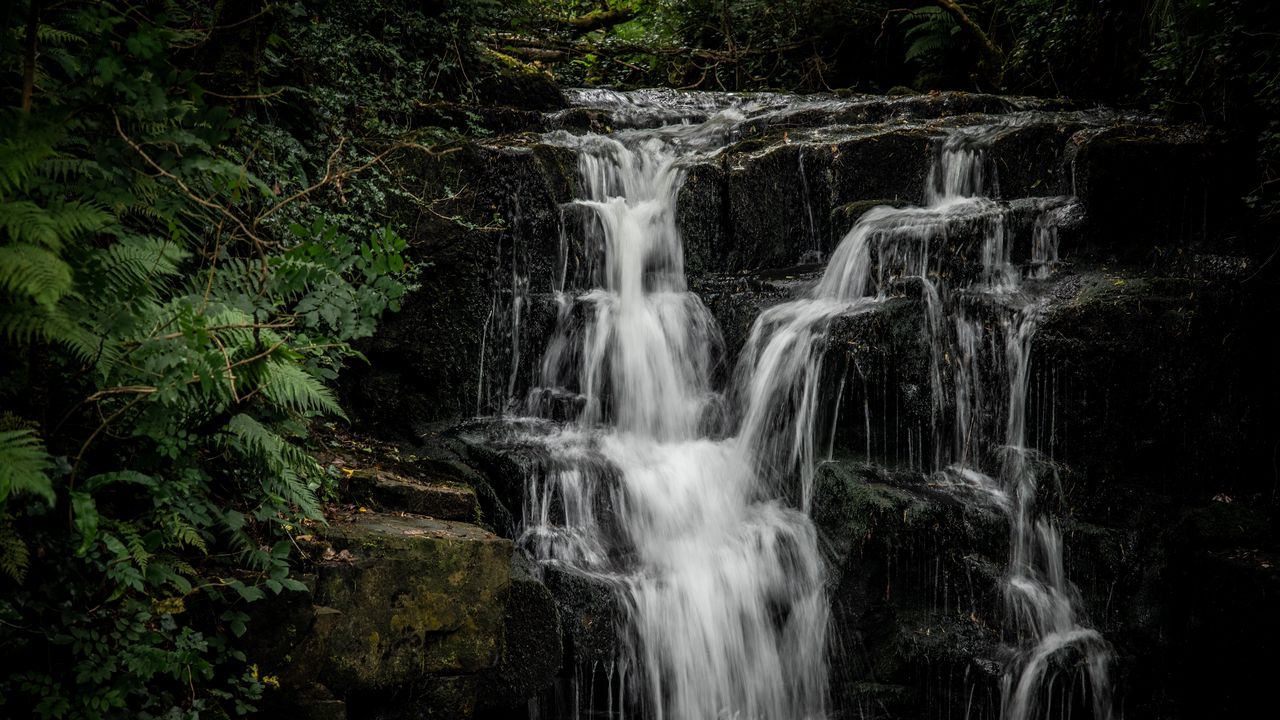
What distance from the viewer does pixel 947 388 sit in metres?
7.17

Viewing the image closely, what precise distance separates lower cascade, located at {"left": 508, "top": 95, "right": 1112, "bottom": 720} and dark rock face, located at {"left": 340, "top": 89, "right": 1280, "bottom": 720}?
5.2 inches

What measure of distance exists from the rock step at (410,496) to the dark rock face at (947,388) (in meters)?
0.68

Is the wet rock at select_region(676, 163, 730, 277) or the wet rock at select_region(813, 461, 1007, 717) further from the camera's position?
the wet rock at select_region(676, 163, 730, 277)

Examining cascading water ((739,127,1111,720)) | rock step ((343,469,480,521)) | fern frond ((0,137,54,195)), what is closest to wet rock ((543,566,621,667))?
rock step ((343,469,480,521))

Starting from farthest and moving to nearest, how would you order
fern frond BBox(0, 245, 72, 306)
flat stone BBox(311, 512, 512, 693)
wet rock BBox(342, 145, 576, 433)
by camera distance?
wet rock BBox(342, 145, 576, 433), flat stone BBox(311, 512, 512, 693), fern frond BBox(0, 245, 72, 306)

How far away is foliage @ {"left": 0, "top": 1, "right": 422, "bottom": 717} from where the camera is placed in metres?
3.23

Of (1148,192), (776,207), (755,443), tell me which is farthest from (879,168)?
(755,443)

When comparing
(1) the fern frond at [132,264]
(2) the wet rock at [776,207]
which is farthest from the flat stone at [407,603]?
(2) the wet rock at [776,207]

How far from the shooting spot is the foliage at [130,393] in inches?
127

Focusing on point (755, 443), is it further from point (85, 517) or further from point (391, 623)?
point (85, 517)

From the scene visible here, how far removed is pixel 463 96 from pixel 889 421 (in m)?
6.70

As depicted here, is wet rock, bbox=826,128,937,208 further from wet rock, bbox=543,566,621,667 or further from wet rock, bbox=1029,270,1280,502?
wet rock, bbox=543,566,621,667

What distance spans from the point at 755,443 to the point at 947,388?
1695 mm

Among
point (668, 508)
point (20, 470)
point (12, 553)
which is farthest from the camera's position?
→ point (668, 508)
